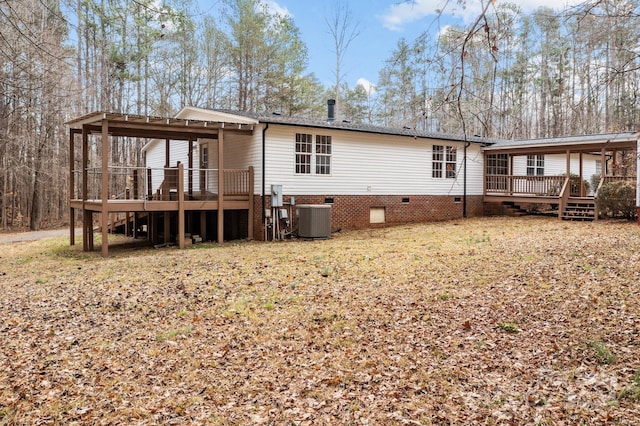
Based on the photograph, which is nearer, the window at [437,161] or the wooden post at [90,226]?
the wooden post at [90,226]

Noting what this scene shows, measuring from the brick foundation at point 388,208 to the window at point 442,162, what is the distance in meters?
0.99

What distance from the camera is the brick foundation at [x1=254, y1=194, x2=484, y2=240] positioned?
1531 centimetres

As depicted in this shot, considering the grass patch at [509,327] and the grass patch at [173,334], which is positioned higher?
the grass patch at [509,327]

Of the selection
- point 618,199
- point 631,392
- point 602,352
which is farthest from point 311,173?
point 631,392

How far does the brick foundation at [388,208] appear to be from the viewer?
1531 cm

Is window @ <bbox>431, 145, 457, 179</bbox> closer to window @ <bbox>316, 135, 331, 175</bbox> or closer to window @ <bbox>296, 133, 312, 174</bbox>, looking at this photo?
window @ <bbox>316, 135, 331, 175</bbox>

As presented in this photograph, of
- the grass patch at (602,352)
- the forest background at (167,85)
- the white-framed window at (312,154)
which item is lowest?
the grass patch at (602,352)

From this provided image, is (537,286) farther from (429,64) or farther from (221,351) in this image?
(221,351)

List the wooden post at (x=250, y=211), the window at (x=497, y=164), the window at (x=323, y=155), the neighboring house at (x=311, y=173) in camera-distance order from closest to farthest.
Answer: the neighboring house at (x=311, y=173)
the wooden post at (x=250, y=211)
the window at (x=323, y=155)
the window at (x=497, y=164)

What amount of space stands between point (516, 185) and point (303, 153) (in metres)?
10.9

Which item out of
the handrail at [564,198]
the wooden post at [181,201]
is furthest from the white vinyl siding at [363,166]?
the handrail at [564,198]

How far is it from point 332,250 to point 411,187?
7812 mm

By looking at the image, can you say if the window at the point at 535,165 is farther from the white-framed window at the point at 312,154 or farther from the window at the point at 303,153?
the window at the point at 303,153

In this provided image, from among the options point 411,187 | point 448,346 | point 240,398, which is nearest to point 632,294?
point 448,346
